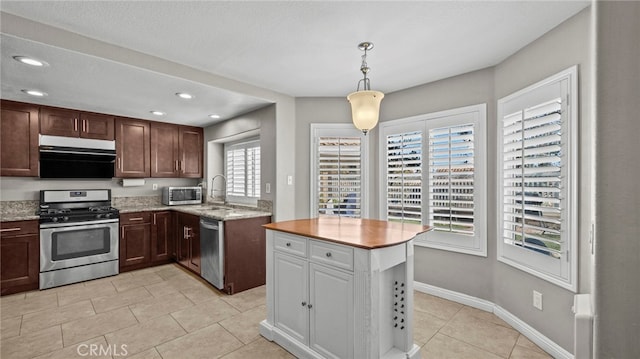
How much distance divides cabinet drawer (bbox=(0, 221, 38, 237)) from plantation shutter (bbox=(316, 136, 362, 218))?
3382mm

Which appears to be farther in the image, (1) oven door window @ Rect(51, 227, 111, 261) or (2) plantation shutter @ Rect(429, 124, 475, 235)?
(1) oven door window @ Rect(51, 227, 111, 261)

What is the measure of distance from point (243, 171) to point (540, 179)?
3.81 m

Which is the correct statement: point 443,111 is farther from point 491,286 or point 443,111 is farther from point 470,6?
point 491,286

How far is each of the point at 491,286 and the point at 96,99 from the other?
4894 millimetres

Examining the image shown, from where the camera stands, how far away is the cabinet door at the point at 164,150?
4.59 m

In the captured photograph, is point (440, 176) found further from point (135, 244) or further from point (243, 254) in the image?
point (135, 244)

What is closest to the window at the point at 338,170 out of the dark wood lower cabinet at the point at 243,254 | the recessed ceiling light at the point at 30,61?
the dark wood lower cabinet at the point at 243,254

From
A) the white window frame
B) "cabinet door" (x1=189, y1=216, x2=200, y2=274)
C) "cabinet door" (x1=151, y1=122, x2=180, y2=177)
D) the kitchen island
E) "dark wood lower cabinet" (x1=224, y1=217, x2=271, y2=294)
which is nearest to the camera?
the kitchen island

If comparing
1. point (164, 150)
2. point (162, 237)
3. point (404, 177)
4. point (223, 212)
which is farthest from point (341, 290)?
point (164, 150)

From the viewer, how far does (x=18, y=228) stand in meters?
3.27

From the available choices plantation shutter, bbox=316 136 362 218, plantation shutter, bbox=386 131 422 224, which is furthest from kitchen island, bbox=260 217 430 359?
plantation shutter, bbox=316 136 362 218

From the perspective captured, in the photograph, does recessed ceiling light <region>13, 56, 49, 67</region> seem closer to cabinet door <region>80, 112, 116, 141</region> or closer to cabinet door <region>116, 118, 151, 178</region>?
cabinet door <region>80, 112, 116, 141</region>

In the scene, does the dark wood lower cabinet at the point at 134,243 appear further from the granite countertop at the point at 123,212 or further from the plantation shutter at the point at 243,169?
the plantation shutter at the point at 243,169

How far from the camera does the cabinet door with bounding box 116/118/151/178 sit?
4.25 meters
